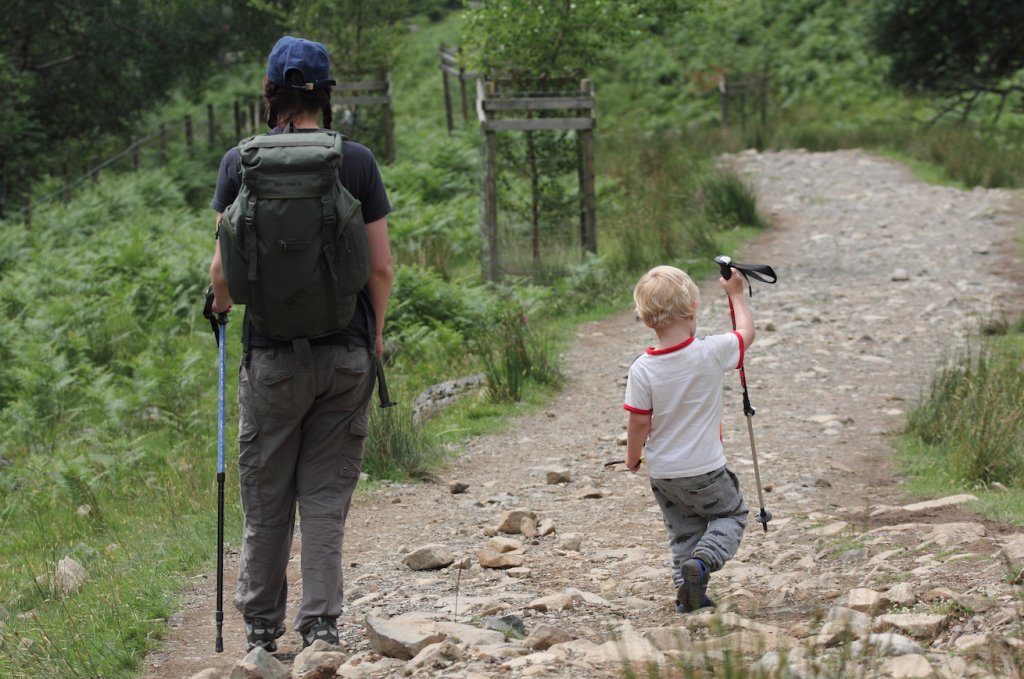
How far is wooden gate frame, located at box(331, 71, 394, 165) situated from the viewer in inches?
659

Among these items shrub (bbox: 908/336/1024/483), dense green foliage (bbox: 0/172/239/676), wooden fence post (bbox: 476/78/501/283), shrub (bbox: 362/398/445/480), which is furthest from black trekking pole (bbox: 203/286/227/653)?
wooden fence post (bbox: 476/78/501/283)

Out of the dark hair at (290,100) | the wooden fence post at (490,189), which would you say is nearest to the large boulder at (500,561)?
the dark hair at (290,100)

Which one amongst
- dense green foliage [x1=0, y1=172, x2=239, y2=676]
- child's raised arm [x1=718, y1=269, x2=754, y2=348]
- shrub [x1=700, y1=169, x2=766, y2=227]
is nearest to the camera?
child's raised arm [x1=718, y1=269, x2=754, y2=348]

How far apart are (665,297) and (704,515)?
0.84 metres

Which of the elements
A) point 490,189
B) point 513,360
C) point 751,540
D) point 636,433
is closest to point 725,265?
point 636,433

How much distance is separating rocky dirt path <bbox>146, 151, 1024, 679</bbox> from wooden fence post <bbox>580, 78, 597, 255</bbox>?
1666 millimetres

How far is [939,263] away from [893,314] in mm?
2162

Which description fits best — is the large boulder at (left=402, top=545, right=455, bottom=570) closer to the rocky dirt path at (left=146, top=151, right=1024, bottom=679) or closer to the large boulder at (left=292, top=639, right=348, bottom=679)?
the rocky dirt path at (left=146, top=151, right=1024, bottom=679)

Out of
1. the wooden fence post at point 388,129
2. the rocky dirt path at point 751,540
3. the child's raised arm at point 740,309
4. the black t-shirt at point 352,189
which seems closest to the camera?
the rocky dirt path at point 751,540

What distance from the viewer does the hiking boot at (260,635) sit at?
3.17 meters

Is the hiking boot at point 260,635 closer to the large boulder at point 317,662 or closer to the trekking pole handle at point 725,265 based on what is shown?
the large boulder at point 317,662

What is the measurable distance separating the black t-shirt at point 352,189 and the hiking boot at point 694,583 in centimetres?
137

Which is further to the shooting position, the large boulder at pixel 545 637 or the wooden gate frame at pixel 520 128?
the wooden gate frame at pixel 520 128

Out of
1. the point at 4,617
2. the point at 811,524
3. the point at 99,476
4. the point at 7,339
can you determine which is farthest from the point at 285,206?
the point at 7,339
